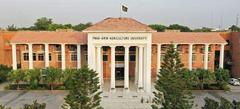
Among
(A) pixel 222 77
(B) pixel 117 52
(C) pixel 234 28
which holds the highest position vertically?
(C) pixel 234 28

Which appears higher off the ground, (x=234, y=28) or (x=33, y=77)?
(x=234, y=28)

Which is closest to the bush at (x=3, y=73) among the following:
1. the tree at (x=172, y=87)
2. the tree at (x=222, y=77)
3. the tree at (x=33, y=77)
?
the tree at (x=33, y=77)

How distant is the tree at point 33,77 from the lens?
40.8m

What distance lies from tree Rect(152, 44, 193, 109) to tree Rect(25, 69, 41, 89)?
21.9 meters

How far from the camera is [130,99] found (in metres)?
35.7

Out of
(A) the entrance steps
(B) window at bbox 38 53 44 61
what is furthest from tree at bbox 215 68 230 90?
(B) window at bbox 38 53 44 61

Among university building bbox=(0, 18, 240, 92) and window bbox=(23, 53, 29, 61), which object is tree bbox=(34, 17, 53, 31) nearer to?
university building bbox=(0, 18, 240, 92)

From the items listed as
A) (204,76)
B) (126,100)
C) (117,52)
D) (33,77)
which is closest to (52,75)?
(33,77)

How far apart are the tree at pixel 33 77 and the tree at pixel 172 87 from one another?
71.8 ft

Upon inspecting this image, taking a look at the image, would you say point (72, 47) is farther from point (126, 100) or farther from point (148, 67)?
point (126, 100)

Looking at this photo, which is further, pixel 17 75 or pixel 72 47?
pixel 72 47

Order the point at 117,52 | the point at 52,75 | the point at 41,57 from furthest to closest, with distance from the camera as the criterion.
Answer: the point at 117,52, the point at 41,57, the point at 52,75

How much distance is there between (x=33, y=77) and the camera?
4100cm

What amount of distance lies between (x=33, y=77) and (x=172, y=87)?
23.9 m
